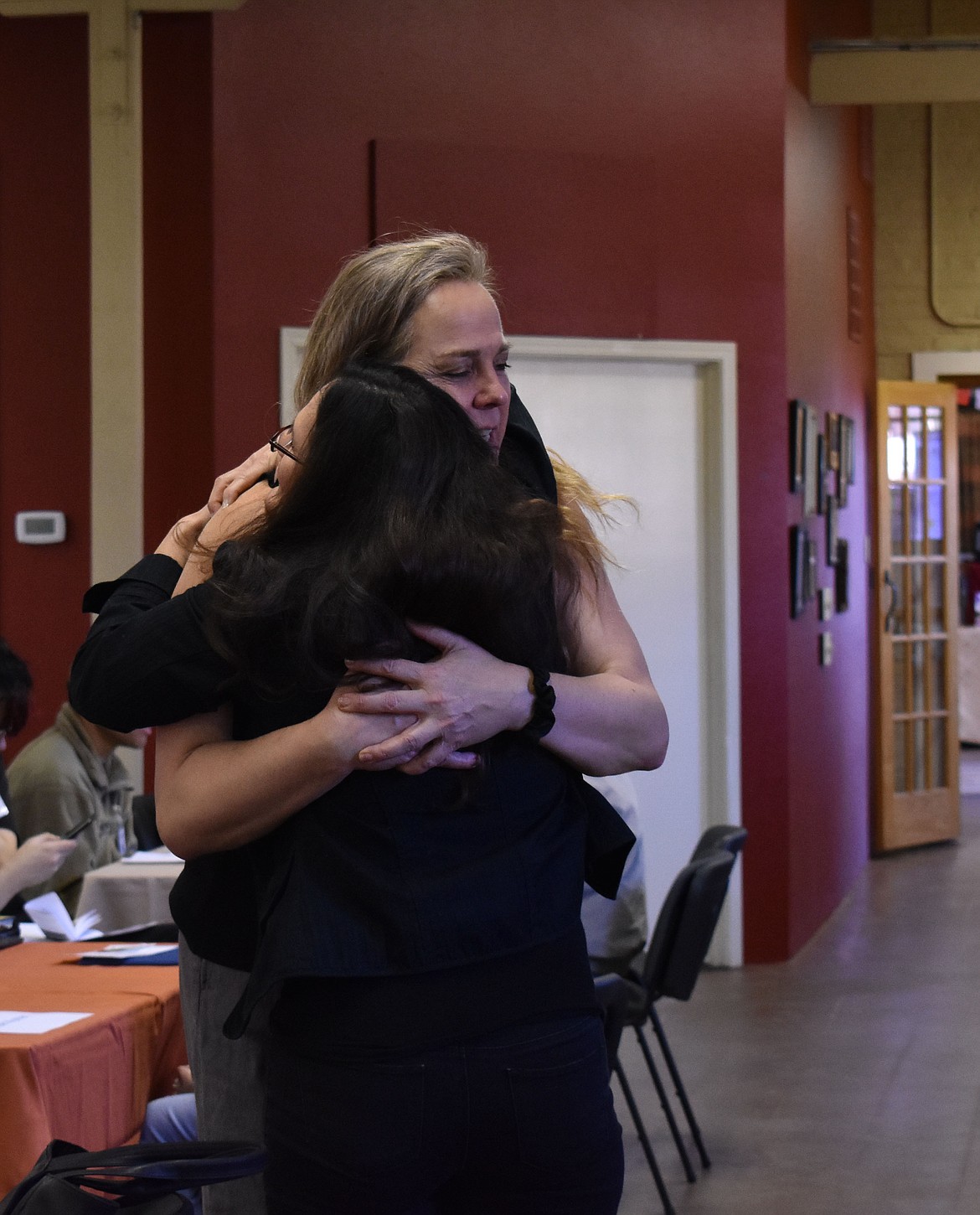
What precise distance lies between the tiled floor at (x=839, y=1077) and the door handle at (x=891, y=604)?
1941 millimetres

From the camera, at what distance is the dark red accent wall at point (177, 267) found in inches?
222

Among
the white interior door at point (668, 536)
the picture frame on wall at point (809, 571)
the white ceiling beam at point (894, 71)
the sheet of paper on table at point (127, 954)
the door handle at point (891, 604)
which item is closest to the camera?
the sheet of paper on table at point (127, 954)

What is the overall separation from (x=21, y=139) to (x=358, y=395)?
5.58 meters

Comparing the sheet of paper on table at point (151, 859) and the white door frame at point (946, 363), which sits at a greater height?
the white door frame at point (946, 363)

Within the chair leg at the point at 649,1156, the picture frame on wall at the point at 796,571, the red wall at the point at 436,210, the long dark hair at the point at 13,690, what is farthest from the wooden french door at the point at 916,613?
the long dark hair at the point at 13,690

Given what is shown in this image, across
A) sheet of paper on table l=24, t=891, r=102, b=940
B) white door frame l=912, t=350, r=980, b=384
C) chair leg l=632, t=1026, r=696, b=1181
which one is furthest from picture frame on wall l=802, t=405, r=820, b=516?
sheet of paper on table l=24, t=891, r=102, b=940

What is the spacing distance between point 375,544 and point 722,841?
9.90 feet

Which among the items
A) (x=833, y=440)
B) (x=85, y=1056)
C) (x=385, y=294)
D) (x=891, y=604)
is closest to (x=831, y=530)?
(x=833, y=440)

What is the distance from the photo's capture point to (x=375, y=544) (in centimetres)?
121

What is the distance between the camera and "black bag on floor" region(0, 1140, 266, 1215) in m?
1.30

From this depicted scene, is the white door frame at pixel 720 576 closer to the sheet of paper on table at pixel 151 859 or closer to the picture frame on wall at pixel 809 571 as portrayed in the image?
the picture frame on wall at pixel 809 571

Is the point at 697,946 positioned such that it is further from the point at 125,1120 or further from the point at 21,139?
the point at 21,139

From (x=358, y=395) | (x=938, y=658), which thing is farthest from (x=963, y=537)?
(x=358, y=395)

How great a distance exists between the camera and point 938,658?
9047mm
